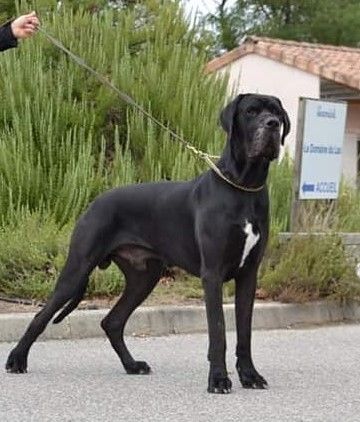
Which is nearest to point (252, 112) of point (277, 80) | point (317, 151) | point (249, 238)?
point (249, 238)

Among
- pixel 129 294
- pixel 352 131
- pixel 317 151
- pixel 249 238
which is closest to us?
pixel 249 238

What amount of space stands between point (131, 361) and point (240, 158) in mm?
1659

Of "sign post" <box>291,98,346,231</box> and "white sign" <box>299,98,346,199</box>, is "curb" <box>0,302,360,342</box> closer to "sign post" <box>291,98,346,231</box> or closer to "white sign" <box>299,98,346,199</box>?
"sign post" <box>291,98,346,231</box>

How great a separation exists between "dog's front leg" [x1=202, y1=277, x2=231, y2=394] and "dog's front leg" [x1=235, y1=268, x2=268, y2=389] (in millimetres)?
244

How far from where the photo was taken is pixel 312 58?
885 inches

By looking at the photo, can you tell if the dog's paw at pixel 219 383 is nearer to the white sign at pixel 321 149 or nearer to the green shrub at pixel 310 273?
the green shrub at pixel 310 273

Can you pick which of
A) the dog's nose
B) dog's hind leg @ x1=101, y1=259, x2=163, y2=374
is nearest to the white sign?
dog's hind leg @ x1=101, y1=259, x2=163, y2=374

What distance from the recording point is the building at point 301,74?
21484 mm

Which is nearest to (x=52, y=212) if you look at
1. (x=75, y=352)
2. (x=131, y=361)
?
(x=75, y=352)

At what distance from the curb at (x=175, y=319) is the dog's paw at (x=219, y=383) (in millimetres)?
2631

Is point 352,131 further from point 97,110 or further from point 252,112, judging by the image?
point 252,112

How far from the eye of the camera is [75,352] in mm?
7957

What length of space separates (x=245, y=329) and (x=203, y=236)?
67 centimetres

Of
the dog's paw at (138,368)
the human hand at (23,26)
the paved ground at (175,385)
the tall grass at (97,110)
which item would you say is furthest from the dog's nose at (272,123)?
the tall grass at (97,110)
